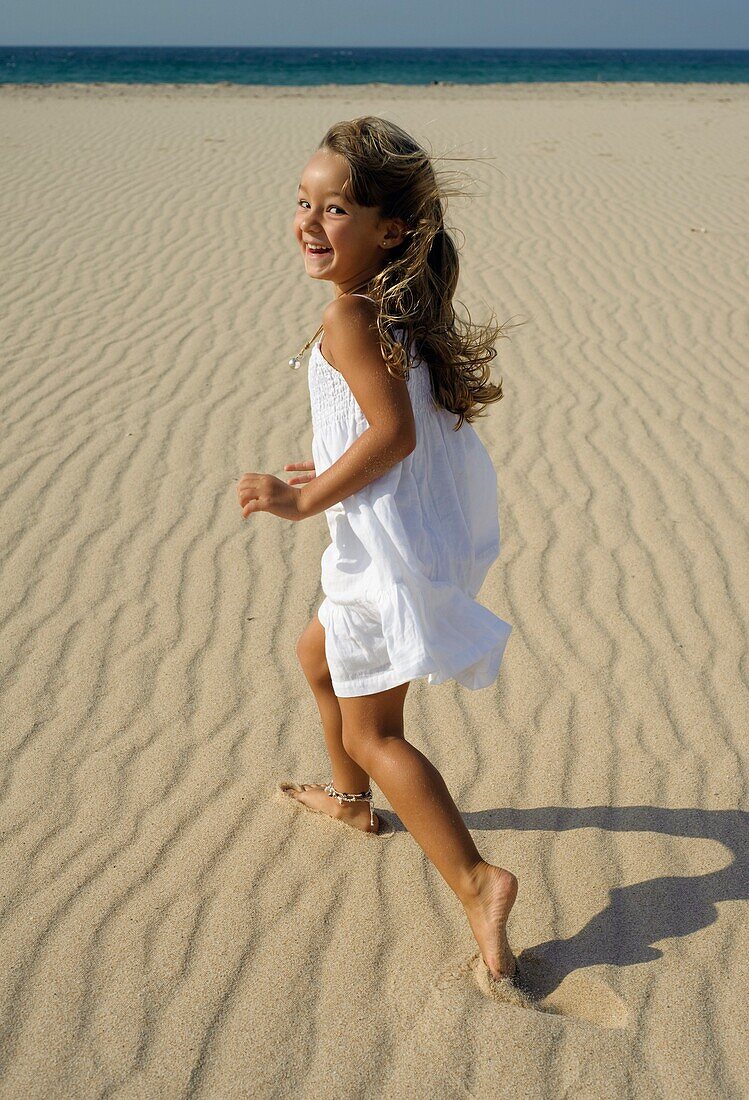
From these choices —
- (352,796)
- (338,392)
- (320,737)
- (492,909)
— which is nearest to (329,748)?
(352,796)

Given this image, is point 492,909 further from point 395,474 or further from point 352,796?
point 395,474

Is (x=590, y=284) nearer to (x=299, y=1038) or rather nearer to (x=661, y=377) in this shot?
(x=661, y=377)

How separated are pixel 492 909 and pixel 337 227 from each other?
1274mm

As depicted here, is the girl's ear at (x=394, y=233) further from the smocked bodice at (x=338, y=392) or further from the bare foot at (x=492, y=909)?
the bare foot at (x=492, y=909)

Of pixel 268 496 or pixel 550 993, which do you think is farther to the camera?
pixel 550 993

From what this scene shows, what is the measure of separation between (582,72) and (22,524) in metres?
45.2

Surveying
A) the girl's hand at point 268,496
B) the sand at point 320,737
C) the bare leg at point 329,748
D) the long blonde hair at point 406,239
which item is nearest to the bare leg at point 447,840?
the sand at point 320,737

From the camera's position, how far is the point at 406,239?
5.60 feet

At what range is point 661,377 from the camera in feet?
17.4

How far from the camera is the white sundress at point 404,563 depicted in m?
1.70

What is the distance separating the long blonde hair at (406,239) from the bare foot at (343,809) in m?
1.12

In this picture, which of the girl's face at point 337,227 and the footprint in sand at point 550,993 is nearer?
the girl's face at point 337,227

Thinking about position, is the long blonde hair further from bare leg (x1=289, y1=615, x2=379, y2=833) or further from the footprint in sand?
the footprint in sand

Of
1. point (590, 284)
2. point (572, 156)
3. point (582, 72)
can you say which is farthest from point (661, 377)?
point (582, 72)
